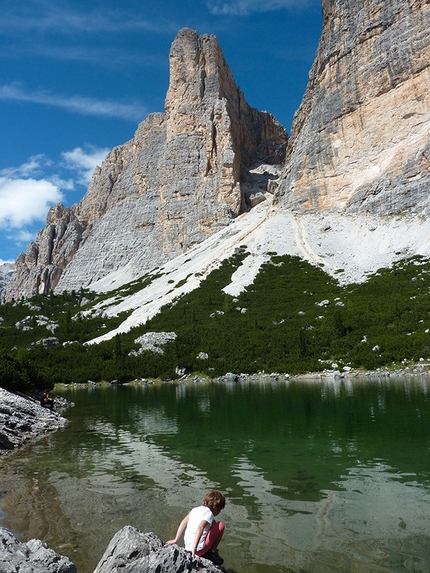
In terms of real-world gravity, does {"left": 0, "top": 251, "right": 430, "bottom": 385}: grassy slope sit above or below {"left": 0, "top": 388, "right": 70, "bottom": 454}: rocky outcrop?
above

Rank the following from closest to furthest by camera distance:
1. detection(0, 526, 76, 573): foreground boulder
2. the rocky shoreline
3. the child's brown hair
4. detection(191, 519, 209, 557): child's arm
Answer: detection(0, 526, 76, 573): foreground boulder < the rocky shoreline < detection(191, 519, 209, 557): child's arm < the child's brown hair

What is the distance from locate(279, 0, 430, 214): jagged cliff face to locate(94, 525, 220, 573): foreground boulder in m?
65.2

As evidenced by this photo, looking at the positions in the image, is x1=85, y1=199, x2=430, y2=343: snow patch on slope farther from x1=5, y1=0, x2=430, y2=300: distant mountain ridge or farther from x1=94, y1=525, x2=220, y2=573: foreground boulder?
x1=94, y1=525, x2=220, y2=573: foreground boulder

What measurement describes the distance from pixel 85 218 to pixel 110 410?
123 meters

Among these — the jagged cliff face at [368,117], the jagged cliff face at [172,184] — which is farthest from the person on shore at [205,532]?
the jagged cliff face at [172,184]

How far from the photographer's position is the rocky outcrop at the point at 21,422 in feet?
50.8

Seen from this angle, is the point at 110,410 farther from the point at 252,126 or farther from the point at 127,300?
the point at 252,126

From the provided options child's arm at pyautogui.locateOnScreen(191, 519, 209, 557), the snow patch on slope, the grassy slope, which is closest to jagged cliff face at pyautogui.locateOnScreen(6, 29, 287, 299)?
the snow patch on slope

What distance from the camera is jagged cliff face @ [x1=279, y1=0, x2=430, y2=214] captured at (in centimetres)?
6788

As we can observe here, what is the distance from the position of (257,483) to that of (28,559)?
19.3 feet

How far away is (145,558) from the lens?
5.04m

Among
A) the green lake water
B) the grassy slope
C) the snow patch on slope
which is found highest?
the snow patch on slope

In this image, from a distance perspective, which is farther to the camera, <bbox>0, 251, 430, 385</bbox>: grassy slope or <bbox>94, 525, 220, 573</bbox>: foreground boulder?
<bbox>0, 251, 430, 385</bbox>: grassy slope

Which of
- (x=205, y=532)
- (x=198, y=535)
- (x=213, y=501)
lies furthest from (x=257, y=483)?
(x=198, y=535)
